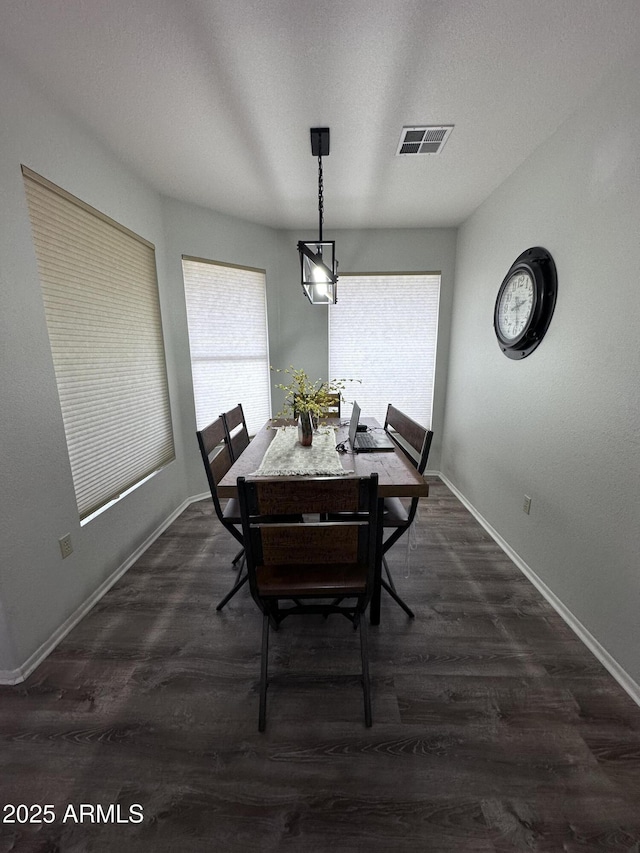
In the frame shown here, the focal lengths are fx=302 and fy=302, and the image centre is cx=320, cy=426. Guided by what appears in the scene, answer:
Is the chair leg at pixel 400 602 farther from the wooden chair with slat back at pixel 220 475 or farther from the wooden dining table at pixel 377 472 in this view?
the wooden chair with slat back at pixel 220 475

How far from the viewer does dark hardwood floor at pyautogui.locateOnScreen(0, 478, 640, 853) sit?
93 cm

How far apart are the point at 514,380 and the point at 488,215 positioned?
56.5 inches

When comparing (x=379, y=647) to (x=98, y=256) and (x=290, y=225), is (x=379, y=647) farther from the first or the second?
(x=290, y=225)

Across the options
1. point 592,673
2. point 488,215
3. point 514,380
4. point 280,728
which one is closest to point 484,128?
point 488,215

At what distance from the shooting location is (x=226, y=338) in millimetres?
2955

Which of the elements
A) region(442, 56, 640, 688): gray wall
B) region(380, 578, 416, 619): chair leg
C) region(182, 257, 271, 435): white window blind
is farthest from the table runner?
region(442, 56, 640, 688): gray wall

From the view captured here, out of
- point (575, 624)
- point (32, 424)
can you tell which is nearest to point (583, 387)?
point (575, 624)

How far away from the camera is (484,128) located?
1.71 meters

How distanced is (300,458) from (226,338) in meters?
1.80

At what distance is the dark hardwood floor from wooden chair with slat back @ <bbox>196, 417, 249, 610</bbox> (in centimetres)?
23

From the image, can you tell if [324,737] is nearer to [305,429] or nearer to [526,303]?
[305,429]

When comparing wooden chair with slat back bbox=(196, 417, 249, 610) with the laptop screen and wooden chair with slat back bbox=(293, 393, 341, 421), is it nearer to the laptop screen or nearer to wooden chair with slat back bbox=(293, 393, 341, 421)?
the laptop screen

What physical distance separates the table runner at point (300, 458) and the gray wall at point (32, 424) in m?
1.04

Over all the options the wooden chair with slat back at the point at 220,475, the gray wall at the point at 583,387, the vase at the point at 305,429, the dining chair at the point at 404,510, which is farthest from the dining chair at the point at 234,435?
the gray wall at the point at 583,387
